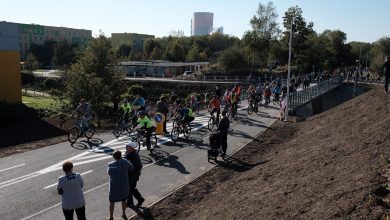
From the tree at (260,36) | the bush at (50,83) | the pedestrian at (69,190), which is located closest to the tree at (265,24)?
the tree at (260,36)

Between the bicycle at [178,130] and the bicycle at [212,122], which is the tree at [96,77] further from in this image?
the bicycle at [178,130]

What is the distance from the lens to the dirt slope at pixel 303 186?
7602 millimetres

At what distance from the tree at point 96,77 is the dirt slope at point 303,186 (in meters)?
13.9

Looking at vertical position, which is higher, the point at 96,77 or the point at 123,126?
the point at 96,77

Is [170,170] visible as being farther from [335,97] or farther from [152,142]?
[335,97]

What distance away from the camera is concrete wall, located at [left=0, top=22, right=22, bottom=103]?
111 feet

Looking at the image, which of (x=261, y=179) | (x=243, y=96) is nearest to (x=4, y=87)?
(x=243, y=96)

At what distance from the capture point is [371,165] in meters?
9.38

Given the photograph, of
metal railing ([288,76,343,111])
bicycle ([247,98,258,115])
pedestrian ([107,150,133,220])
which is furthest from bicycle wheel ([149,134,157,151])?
metal railing ([288,76,343,111])

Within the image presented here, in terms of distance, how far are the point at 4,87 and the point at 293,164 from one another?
93.5ft

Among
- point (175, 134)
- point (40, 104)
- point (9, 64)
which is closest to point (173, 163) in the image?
point (175, 134)

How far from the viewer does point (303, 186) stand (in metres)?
9.24

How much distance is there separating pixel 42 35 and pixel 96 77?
135 metres

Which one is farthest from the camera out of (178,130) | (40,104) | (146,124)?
(40,104)
